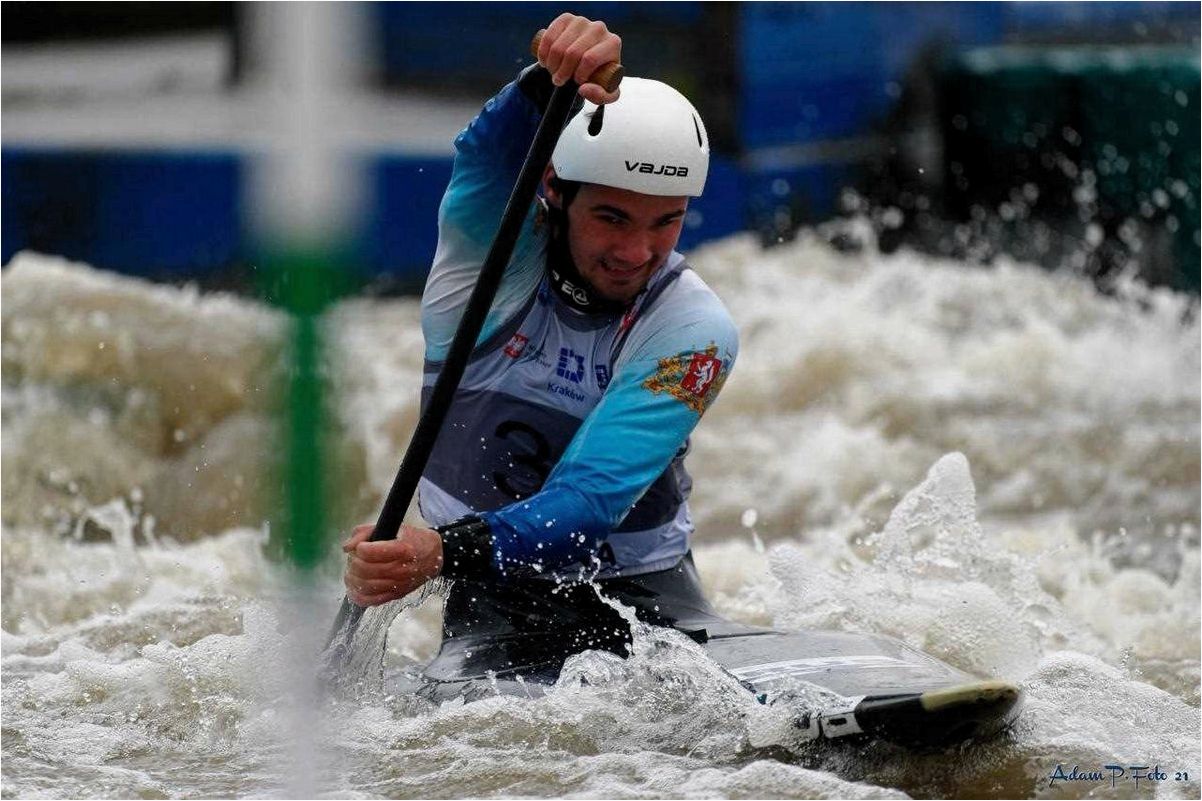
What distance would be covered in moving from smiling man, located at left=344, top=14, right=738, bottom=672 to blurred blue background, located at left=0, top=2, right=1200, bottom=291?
441cm

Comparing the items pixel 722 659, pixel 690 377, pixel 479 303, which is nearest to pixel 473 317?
pixel 479 303

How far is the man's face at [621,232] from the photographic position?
3.57 m

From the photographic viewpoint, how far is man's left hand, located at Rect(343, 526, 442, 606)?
10.2 ft

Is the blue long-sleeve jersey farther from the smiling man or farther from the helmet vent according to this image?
the helmet vent

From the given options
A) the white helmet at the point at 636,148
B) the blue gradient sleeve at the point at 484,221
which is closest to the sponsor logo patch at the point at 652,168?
the white helmet at the point at 636,148

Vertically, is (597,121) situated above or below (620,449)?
above

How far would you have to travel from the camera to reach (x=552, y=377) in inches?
146

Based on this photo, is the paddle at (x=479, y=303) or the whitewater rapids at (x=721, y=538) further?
the whitewater rapids at (x=721, y=538)

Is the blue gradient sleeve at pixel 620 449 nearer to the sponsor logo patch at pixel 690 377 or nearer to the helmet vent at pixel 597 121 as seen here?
the sponsor logo patch at pixel 690 377

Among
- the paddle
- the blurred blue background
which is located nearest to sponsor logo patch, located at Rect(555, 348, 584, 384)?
the paddle

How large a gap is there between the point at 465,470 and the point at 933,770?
119 cm

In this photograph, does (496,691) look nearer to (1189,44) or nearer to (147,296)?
(147,296)

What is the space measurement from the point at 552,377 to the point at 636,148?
0.53 metres

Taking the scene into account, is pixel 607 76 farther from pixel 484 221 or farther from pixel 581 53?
pixel 484 221
